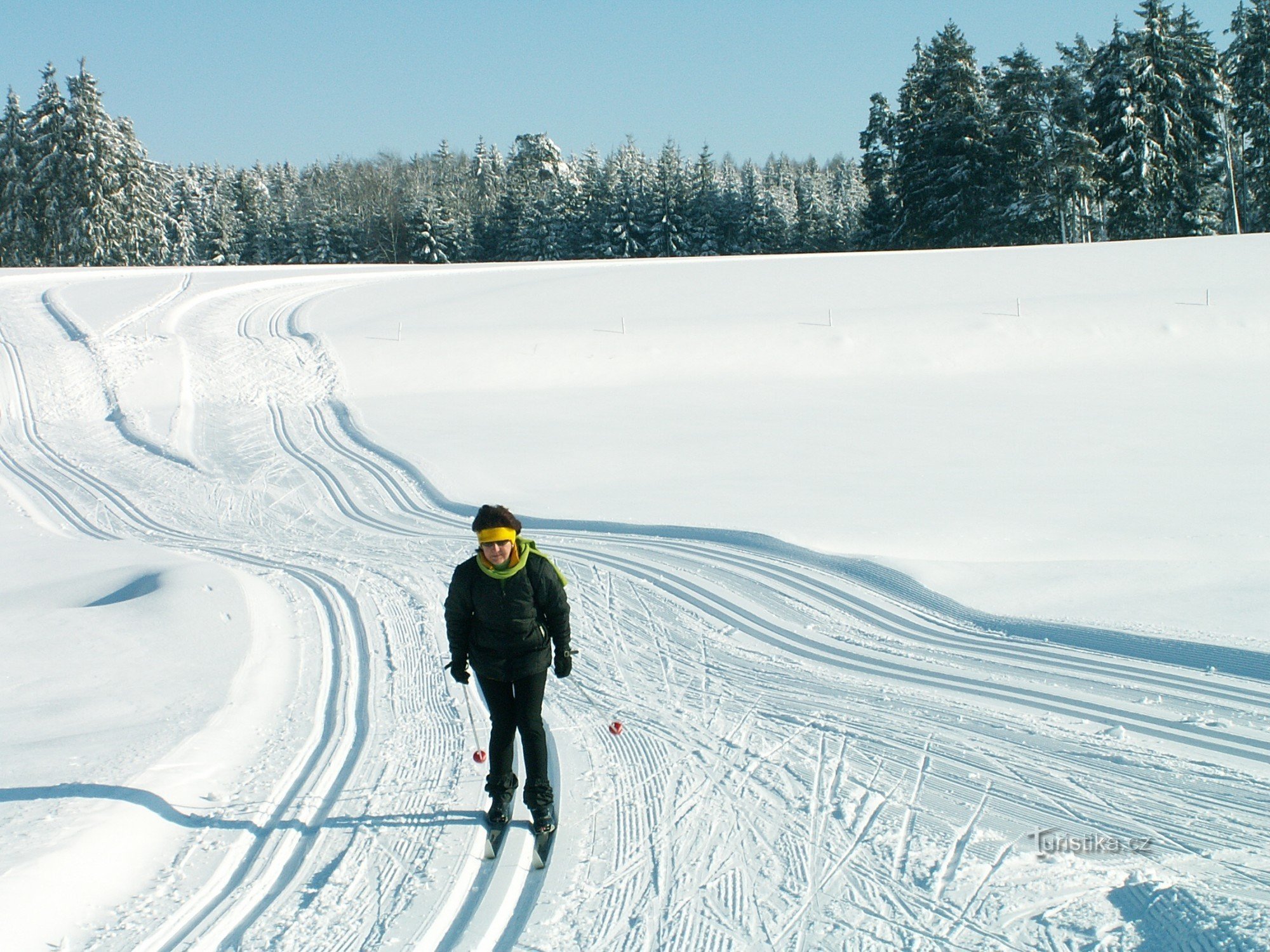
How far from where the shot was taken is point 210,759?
5574 mm

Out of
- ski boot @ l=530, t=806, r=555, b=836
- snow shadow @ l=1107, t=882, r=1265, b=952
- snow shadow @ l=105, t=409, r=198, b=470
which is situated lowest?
snow shadow @ l=1107, t=882, r=1265, b=952

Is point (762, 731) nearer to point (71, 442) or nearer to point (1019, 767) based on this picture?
point (1019, 767)

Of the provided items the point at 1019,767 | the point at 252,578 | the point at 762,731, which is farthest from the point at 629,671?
the point at 252,578

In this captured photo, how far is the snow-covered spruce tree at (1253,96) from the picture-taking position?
1751 inches

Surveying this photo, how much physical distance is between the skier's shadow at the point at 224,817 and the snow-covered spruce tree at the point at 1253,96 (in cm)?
5222

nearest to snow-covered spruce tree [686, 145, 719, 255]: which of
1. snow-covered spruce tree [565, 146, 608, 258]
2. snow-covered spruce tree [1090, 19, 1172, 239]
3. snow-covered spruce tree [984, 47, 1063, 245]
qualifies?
snow-covered spruce tree [565, 146, 608, 258]

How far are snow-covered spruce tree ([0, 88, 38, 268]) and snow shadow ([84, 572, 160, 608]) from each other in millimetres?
49008

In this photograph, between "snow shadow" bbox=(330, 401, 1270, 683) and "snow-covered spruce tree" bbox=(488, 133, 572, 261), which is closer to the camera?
"snow shadow" bbox=(330, 401, 1270, 683)

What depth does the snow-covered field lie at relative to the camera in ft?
13.5

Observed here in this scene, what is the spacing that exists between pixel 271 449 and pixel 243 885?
12.7 meters

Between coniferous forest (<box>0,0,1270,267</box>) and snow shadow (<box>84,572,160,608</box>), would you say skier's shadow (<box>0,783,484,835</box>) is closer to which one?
snow shadow (<box>84,572,160,608</box>)

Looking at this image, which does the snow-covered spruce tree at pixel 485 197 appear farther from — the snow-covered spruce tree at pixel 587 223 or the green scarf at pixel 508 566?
the green scarf at pixel 508 566

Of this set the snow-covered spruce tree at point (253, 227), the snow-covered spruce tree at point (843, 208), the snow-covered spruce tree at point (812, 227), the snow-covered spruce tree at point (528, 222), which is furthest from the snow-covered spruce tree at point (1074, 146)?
the snow-covered spruce tree at point (253, 227)

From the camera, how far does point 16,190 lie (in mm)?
49188
